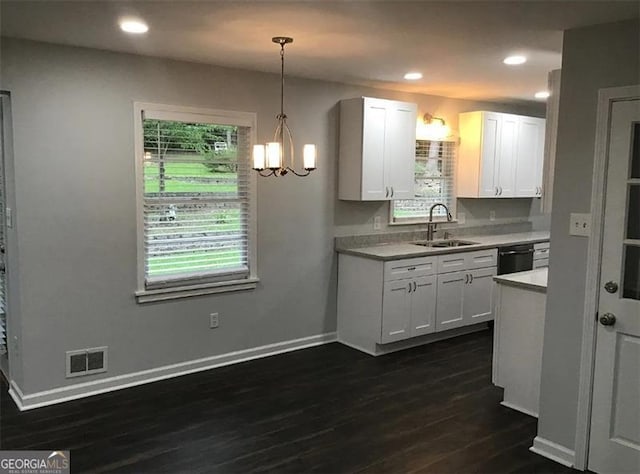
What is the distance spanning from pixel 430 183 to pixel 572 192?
3.01 meters

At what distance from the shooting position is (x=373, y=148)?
197 inches

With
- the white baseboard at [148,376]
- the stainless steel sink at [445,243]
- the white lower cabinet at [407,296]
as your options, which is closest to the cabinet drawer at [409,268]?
the white lower cabinet at [407,296]

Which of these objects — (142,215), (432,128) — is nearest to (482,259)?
(432,128)

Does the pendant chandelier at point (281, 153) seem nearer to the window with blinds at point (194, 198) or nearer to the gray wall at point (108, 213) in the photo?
the gray wall at point (108, 213)

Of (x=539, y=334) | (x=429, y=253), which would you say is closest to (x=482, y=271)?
(x=429, y=253)

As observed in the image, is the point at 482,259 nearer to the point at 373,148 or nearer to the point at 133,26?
the point at 373,148

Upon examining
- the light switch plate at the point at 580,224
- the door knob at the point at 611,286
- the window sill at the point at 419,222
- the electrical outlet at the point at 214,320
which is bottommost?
the electrical outlet at the point at 214,320

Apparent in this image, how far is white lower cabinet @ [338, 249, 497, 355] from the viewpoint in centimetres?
484

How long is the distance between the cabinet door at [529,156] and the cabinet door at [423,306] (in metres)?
1.91

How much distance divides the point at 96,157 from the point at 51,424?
1.75 m

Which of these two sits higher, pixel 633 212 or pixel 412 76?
pixel 412 76

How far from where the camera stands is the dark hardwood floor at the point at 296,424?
3080 mm

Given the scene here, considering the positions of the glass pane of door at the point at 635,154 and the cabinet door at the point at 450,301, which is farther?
the cabinet door at the point at 450,301

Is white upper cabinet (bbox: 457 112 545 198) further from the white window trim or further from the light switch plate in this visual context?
the light switch plate
